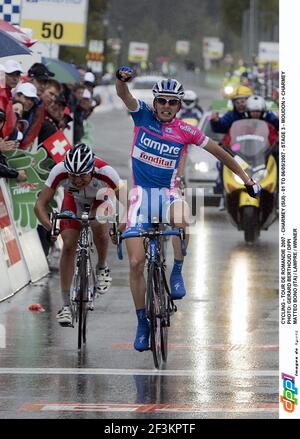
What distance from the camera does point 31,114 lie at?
17.4 meters

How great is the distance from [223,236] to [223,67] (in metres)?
127

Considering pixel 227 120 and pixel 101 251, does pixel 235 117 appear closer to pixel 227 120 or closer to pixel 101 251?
pixel 227 120

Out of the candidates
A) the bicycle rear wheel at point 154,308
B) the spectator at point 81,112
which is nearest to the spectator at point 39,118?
the bicycle rear wheel at point 154,308

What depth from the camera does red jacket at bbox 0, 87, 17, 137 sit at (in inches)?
623

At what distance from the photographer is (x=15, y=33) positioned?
17938 millimetres

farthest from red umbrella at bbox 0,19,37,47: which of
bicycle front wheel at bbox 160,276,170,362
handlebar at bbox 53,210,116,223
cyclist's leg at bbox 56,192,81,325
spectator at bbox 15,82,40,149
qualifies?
bicycle front wheel at bbox 160,276,170,362

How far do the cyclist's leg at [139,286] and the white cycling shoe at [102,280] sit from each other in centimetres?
141

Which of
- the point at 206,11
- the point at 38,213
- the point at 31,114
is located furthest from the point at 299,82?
the point at 206,11

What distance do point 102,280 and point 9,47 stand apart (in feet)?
10.1

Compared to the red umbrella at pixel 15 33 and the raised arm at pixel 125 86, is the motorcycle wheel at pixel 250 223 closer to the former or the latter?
the red umbrella at pixel 15 33
